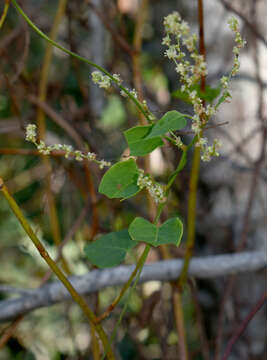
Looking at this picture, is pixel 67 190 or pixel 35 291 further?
pixel 67 190

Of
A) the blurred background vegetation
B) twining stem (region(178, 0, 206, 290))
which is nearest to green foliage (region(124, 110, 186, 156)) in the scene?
twining stem (region(178, 0, 206, 290))

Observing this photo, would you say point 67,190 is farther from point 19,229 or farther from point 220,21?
point 220,21

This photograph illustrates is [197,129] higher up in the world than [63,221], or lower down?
higher up

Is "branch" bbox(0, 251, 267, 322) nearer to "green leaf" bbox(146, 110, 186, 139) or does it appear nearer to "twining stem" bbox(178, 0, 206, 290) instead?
"twining stem" bbox(178, 0, 206, 290)

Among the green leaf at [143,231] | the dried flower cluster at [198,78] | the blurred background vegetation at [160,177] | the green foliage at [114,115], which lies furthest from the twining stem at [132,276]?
the green foliage at [114,115]

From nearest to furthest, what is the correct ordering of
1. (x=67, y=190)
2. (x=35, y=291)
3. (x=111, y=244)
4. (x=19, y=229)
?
(x=111, y=244), (x=35, y=291), (x=67, y=190), (x=19, y=229)

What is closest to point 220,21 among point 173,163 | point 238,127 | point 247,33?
point 247,33
